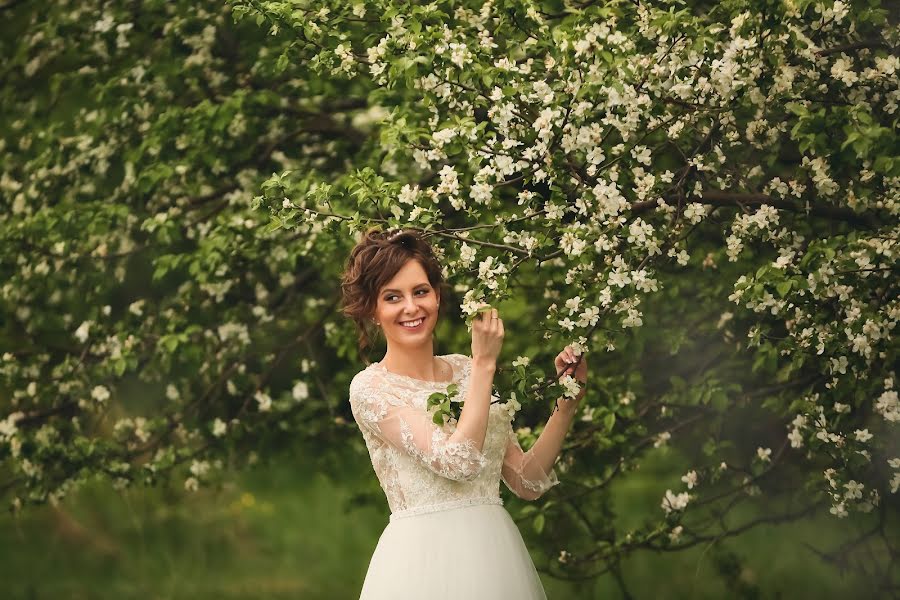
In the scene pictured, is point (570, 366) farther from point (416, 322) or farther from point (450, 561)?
point (450, 561)

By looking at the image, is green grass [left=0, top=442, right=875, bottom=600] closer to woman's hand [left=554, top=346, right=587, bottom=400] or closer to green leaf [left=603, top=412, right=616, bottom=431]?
green leaf [left=603, top=412, right=616, bottom=431]

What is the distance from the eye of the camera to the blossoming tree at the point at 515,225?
→ 3459 mm

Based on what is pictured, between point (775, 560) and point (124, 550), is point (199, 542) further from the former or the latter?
point (775, 560)

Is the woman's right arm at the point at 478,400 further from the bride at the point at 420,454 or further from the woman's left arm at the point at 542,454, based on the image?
Answer: the woman's left arm at the point at 542,454

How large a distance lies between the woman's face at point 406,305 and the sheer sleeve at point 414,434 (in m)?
0.16

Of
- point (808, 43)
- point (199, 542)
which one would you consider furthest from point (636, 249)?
point (199, 542)

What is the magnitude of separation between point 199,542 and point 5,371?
1.56 m

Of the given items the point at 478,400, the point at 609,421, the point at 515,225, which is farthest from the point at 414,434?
the point at 609,421

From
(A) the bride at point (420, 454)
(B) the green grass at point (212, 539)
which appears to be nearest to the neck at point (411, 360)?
Answer: (A) the bride at point (420, 454)

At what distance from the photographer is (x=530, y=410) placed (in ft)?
19.5

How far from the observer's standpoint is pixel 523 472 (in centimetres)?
369

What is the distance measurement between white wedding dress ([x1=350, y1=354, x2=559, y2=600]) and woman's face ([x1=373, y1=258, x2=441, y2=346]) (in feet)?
0.38

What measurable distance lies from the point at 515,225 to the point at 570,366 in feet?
1.46

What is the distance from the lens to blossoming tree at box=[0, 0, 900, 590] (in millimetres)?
3459
